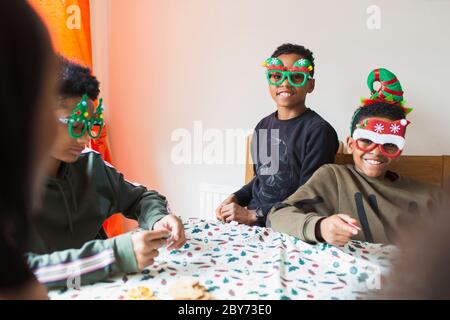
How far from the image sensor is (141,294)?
0.60 metres

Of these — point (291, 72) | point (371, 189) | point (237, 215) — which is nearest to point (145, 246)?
point (237, 215)

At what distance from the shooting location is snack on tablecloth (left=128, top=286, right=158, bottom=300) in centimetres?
59

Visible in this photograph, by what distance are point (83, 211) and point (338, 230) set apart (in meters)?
0.60

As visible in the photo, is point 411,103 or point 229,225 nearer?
point 229,225

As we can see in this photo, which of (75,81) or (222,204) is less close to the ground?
(75,81)

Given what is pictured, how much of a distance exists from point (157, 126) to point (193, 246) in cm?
142

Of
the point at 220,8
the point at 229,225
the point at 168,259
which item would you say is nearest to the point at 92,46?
the point at 220,8

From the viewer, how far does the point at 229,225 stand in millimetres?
1021

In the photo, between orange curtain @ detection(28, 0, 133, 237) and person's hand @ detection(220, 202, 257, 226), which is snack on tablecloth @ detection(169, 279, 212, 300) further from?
orange curtain @ detection(28, 0, 133, 237)

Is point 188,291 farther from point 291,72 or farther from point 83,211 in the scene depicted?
point 291,72

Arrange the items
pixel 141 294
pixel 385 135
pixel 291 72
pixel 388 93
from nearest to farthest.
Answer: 1. pixel 141 294
2. pixel 385 135
3. pixel 388 93
4. pixel 291 72

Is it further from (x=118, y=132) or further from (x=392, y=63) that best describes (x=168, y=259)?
(x=118, y=132)

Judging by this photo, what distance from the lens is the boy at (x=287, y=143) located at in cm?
125

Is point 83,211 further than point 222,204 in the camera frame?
No
